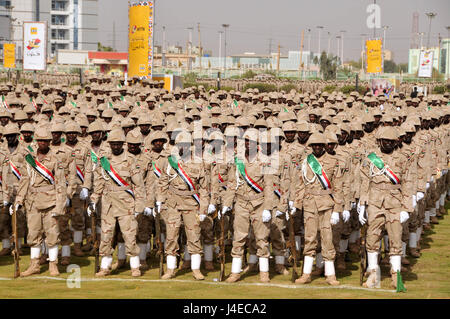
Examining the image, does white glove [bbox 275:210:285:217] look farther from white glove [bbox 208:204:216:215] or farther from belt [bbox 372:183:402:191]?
belt [bbox 372:183:402:191]

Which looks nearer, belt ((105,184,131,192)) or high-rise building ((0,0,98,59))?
belt ((105,184,131,192))

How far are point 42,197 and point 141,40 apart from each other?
25.9m

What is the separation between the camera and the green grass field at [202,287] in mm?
11312

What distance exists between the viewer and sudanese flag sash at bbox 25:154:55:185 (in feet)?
41.6

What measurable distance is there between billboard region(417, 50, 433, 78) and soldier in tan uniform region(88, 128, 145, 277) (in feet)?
161

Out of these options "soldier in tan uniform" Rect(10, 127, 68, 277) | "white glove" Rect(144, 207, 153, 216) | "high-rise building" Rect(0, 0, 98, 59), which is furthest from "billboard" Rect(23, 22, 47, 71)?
"high-rise building" Rect(0, 0, 98, 59)

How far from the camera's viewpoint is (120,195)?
12.5 meters

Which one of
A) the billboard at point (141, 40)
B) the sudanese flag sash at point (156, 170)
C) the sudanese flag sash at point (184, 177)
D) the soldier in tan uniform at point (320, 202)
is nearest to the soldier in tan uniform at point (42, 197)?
the sudanese flag sash at point (156, 170)

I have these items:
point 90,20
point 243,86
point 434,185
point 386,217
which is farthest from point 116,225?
point 90,20

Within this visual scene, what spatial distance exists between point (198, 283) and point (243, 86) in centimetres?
5251

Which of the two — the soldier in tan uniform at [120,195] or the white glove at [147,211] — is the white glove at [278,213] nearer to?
the white glove at [147,211]

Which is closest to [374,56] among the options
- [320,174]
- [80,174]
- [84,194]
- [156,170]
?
[80,174]

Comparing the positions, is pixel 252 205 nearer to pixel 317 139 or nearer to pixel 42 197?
pixel 317 139

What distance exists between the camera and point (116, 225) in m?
12.7
